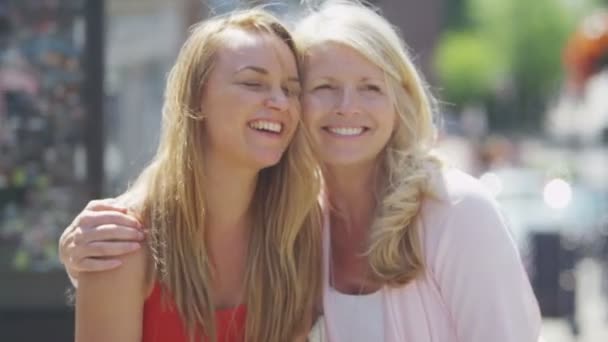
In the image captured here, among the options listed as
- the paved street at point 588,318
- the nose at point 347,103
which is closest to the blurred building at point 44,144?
the nose at point 347,103

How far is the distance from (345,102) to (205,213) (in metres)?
0.51

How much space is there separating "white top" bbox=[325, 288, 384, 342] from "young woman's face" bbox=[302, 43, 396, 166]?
16.5 inches

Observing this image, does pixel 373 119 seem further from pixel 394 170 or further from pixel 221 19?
pixel 221 19

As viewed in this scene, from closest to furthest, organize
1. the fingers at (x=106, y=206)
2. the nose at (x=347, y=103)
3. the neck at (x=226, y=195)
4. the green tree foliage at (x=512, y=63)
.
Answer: the fingers at (x=106, y=206), the neck at (x=226, y=195), the nose at (x=347, y=103), the green tree foliage at (x=512, y=63)

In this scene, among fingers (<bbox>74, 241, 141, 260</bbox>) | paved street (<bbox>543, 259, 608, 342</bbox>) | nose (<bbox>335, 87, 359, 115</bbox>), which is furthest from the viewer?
paved street (<bbox>543, 259, 608, 342</bbox>)

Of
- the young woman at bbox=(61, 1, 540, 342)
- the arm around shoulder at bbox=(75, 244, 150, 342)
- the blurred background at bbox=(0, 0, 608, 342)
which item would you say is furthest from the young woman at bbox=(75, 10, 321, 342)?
the blurred background at bbox=(0, 0, 608, 342)

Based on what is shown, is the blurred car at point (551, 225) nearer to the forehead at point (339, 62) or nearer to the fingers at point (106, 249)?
the forehead at point (339, 62)

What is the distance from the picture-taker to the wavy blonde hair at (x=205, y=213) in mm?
3057

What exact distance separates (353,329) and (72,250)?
776mm

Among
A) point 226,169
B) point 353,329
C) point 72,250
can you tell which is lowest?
point 353,329

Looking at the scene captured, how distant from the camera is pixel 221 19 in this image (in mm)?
3203

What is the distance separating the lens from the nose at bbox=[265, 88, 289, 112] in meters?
3.10

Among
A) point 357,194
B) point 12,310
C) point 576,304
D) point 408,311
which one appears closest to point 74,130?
point 12,310

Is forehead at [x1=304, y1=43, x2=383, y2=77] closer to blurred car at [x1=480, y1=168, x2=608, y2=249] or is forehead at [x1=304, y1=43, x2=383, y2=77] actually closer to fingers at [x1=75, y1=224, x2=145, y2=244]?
fingers at [x1=75, y1=224, x2=145, y2=244]
